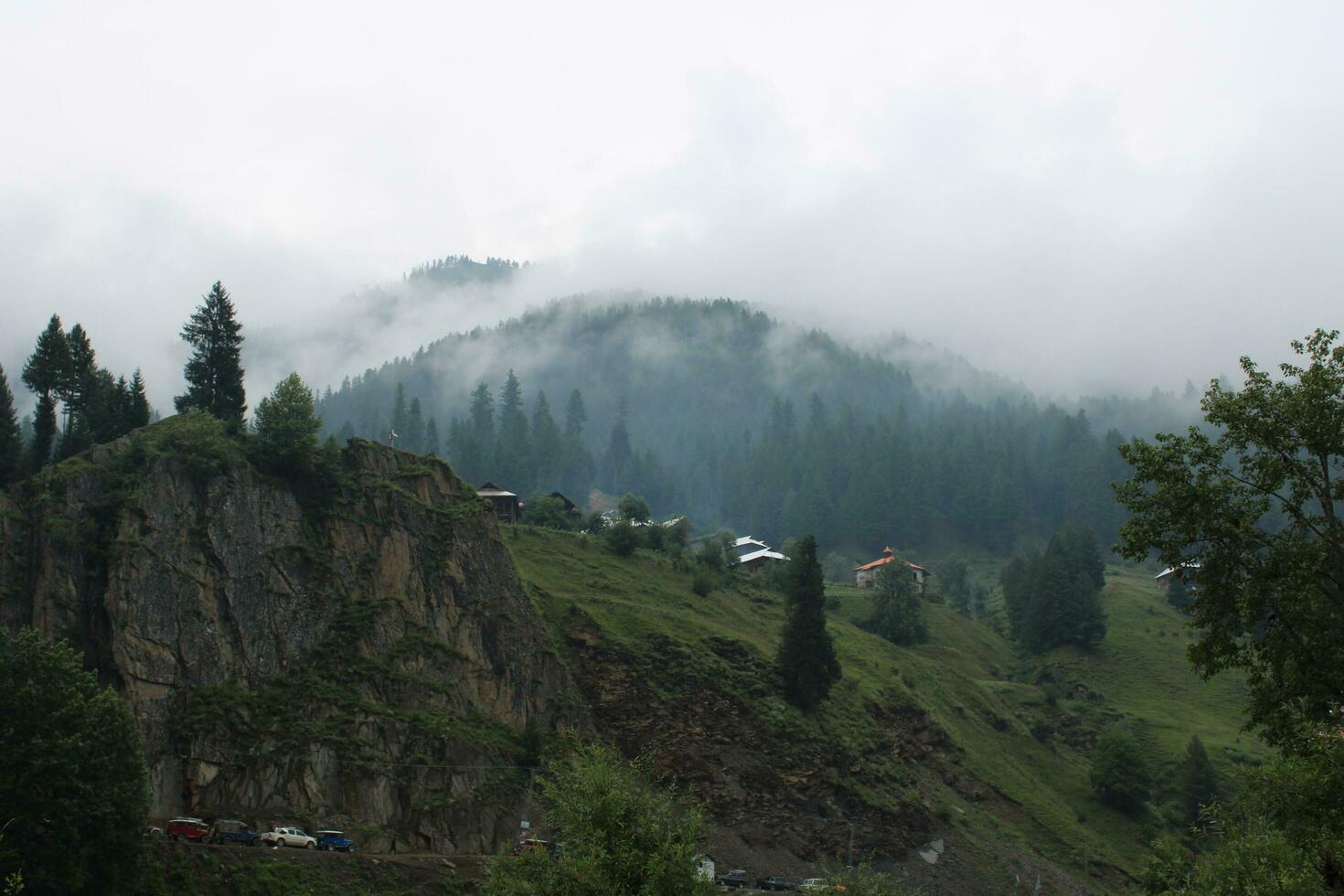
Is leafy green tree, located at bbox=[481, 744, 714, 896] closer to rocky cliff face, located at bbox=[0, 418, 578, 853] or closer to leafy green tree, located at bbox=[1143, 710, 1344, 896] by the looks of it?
leafy green tree, located at bbox=[1143, 710, 1344, 896]

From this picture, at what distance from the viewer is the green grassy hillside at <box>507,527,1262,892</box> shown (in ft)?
232

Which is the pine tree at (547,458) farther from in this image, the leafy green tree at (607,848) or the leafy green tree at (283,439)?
the leafy green tree at (607,848)

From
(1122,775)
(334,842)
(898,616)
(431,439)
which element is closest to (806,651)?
(1122,775)

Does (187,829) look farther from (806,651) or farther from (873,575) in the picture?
(873,575)

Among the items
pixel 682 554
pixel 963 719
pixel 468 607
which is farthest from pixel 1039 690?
pixel 468 607

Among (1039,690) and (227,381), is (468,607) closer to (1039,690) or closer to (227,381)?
(227,381)

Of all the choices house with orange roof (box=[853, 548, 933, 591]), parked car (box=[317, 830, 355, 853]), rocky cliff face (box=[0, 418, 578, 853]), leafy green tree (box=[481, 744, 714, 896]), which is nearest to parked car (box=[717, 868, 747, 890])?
rocky cliff face (box=[0, 418, 578, 853])

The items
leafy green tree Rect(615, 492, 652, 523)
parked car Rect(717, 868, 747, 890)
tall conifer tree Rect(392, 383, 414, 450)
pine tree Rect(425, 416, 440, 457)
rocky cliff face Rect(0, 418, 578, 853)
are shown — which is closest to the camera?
rocky cliff face Rect(0, 418, 578, 853)

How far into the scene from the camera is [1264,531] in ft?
101

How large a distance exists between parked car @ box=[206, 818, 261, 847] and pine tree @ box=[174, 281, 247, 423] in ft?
101

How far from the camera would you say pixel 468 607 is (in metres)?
68.5

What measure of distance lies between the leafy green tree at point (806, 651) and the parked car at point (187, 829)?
1691 inches

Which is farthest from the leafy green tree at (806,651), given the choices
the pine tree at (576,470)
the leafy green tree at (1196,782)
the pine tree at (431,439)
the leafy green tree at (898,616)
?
the pine tree at (431,439)

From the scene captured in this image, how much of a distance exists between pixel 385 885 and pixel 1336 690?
124ft
